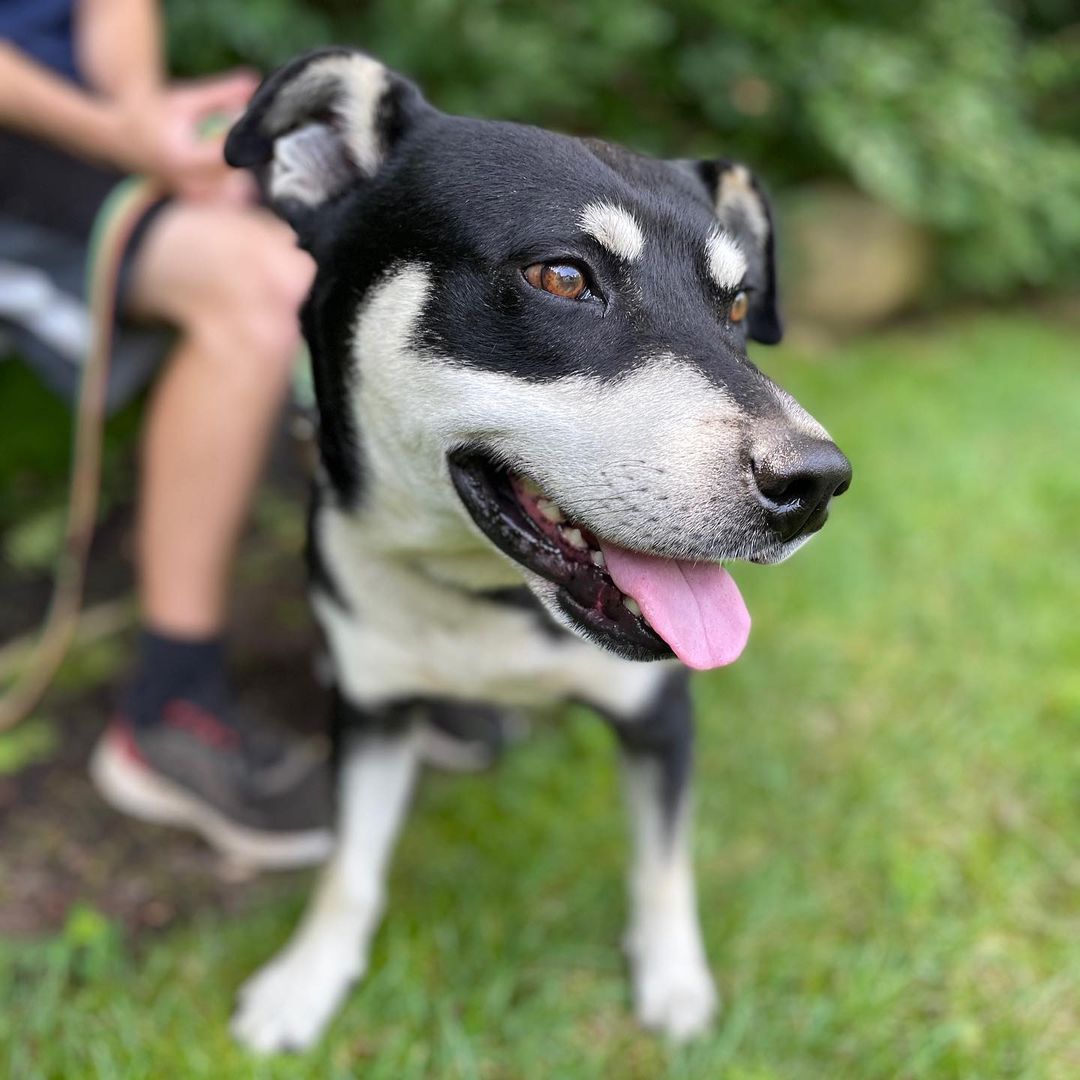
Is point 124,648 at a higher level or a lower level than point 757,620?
lower

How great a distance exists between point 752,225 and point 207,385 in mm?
1257

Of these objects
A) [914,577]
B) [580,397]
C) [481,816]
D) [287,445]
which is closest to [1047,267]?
[914,577]

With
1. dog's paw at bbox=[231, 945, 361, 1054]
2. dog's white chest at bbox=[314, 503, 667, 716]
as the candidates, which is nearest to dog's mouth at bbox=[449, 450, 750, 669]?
dog's white chest at bbox=[314, 503, 667, 716]

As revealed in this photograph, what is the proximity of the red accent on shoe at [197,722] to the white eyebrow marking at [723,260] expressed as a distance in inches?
64.6

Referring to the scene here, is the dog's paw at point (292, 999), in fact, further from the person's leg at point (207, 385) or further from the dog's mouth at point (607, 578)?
the dog's mouth at point (607, 578)

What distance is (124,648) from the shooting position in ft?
10.3

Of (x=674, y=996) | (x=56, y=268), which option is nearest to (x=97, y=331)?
(x=56, y=268)

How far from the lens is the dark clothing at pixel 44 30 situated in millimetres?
2717

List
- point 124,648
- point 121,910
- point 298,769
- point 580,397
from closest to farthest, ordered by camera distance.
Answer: point 580,397, point 121,910, point 298,769, point 124,648

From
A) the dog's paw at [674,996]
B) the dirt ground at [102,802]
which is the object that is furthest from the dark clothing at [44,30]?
the dog's paw at [674,996]

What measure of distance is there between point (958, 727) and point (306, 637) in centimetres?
188

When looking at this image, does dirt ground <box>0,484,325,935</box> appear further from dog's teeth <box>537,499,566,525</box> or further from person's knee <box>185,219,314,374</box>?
dog's teeth <box>537,499,566,525</box>

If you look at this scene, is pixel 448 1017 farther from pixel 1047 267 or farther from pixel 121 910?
pixel 1047 267

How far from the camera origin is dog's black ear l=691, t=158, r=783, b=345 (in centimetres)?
192
